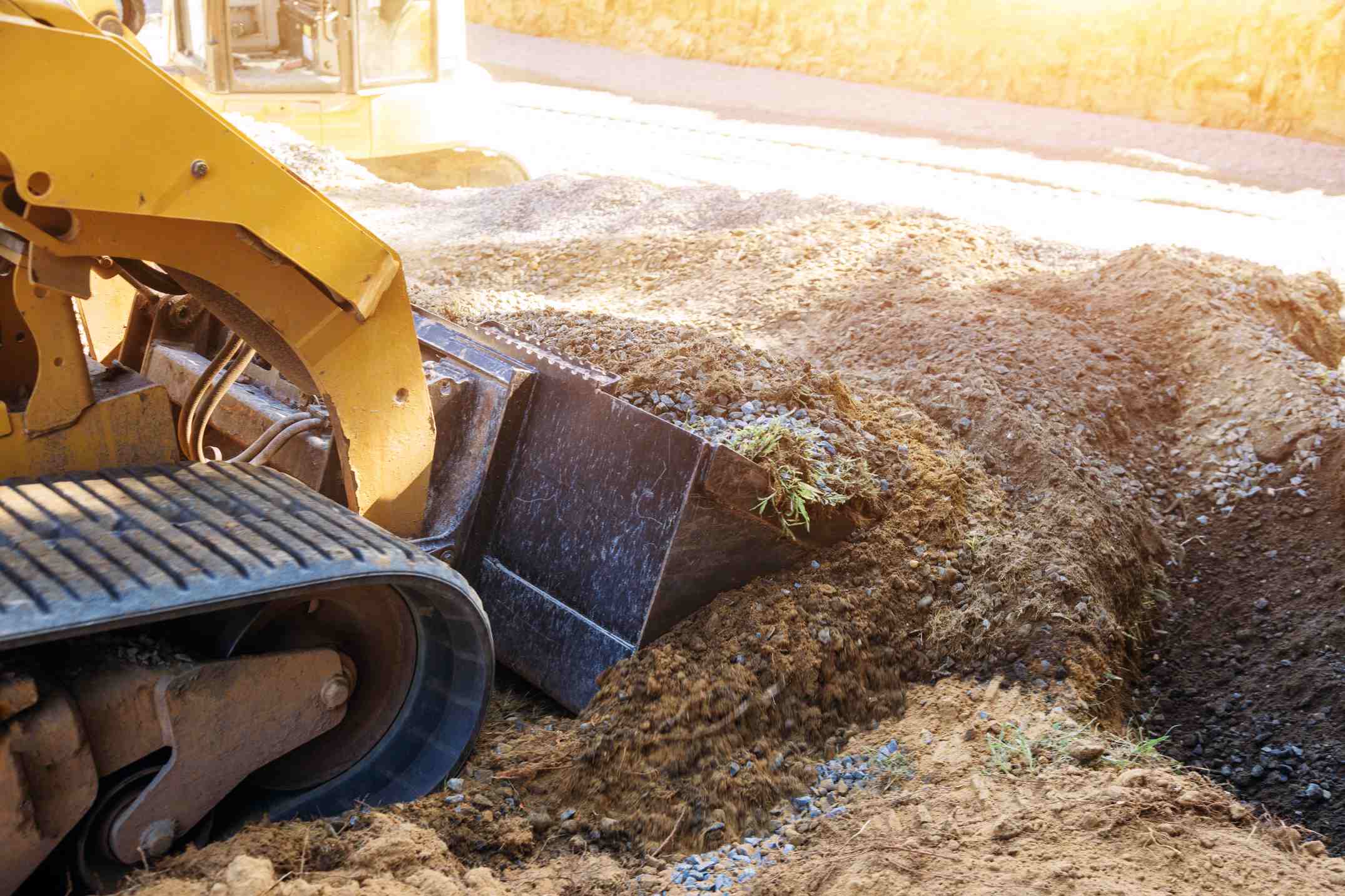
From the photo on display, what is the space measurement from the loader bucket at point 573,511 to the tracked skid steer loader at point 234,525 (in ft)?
0.03

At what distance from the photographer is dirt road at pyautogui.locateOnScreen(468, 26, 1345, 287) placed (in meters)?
9.77

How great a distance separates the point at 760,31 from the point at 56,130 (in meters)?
16.5

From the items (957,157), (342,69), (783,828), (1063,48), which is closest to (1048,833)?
(783,828)

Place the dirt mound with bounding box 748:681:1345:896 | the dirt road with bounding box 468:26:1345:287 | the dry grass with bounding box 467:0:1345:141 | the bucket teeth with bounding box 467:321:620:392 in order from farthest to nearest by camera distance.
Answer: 1. the dry grass with bounding box 467:0:1345:141
2. the dirt road with bounding box 468:26:1345:287
3. the bucket teeth with bounding box 467:321:620:392
4. the dirt mound with bounding box 748:681:1345:896

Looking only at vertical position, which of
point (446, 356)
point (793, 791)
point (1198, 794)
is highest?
point (446, 356)

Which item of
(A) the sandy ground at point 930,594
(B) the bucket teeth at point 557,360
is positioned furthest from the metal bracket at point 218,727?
(B) the bucket teeth at point 557,360

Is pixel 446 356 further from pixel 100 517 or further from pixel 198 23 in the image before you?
pixel 198 23

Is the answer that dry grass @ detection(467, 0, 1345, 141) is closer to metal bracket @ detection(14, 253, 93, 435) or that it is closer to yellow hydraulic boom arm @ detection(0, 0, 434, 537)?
yellow hydraulic boom arm @ detection(0, 0, 434, 537)

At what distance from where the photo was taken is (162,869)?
2332 mm

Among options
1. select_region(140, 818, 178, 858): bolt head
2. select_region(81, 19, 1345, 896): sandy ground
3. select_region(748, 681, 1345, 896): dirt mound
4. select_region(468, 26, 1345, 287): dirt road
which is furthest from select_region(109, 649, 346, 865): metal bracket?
select_region(468, 26, 1345, 287): dirt road

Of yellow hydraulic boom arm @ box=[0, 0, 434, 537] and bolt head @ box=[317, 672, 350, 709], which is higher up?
yellow hydraulic boom arm @ box=[0, 0, 434, 537]

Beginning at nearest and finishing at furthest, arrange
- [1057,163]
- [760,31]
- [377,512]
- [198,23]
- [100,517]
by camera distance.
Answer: [100,517] < [377,512] < [198,23] < [1057,163] < [760,31]

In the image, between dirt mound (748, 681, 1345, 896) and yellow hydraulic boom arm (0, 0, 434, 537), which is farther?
dirt mound (748, 681, 1345, 896)

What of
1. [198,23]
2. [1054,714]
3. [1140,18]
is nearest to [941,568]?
[1054,714]
